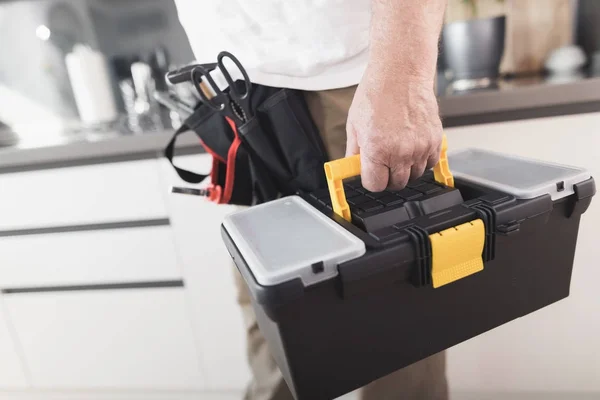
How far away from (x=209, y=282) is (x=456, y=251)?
694 mm

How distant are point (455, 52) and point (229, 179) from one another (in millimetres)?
636

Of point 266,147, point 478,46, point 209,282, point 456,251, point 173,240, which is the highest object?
point 478,46

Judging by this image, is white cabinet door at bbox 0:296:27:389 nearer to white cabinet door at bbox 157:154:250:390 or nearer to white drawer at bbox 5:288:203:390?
white drawer at bbox 5:288:203:390

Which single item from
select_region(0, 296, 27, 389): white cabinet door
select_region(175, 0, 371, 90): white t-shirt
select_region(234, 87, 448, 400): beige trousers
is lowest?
select_region(0, 296, 27, 389): white cabinet door

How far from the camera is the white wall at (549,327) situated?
0.80 meters

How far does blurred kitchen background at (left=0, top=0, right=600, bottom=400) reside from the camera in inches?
32.1

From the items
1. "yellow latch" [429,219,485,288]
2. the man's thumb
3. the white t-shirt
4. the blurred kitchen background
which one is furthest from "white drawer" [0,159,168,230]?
"yellow latch" [429,219,485,288]

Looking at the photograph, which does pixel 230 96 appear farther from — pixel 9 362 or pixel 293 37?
pixel 9 362

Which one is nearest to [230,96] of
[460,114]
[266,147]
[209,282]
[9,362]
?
[266,147]

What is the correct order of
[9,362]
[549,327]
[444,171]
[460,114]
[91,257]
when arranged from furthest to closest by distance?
[9,362] < [91,257] < [549,327] < [460,114] < [444,171]

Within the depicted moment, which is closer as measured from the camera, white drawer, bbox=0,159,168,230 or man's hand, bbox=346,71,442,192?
man's hand, bbox=346,71,442,192

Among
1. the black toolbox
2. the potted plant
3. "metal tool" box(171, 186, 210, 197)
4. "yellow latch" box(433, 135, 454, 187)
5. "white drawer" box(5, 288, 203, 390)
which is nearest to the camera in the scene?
the black toolbox

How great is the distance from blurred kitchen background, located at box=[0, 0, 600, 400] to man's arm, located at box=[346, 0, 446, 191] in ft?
1.09

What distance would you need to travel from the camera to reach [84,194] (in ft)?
3.19
